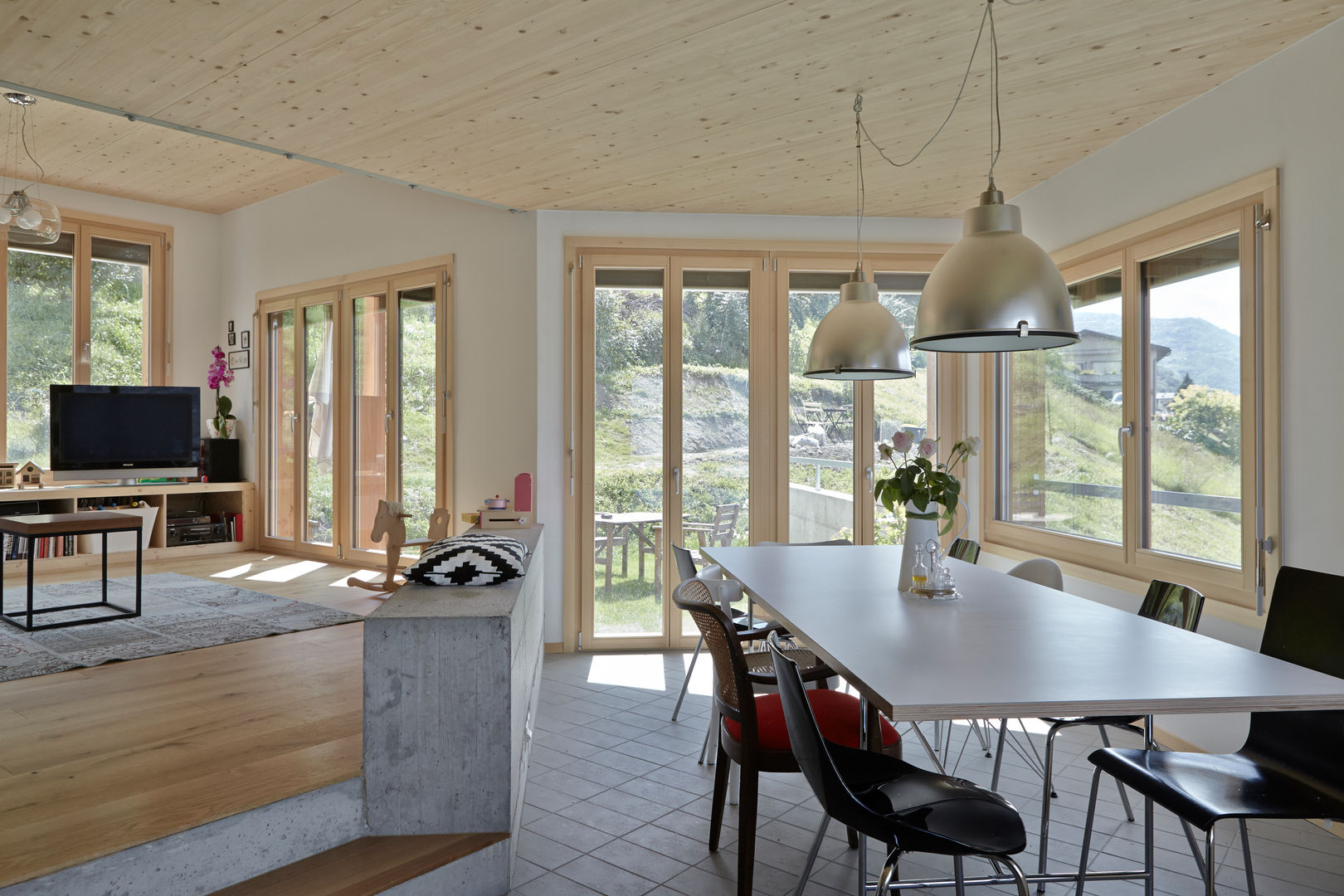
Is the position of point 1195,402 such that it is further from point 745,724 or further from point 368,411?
point 368,411

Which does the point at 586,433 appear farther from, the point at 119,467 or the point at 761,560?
the point at 119,467

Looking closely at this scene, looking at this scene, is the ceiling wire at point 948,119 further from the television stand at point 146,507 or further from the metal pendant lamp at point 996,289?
the television stand at point 146,507

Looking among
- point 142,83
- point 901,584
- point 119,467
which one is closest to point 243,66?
point 142,83

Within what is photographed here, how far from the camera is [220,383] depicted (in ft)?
27.2

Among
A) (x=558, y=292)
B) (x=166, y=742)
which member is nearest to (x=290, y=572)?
(x=558, y=292)

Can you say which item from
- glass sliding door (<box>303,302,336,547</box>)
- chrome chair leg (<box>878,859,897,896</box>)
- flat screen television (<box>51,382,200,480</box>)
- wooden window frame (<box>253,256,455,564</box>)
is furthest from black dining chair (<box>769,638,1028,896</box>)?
flat screen television (<box>51,382,200,480</box>)

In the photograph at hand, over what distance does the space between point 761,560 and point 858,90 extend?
2.03 metres

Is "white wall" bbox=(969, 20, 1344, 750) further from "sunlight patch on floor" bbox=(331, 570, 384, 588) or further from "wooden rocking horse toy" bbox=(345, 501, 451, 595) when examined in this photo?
"sunlight patch on floor" bbox=(331, 570, 384, 588)

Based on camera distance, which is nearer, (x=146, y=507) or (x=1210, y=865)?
(x=1210, y=865)

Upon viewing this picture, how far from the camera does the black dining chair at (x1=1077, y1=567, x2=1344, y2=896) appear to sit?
2006mm

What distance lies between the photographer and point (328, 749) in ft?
9.11

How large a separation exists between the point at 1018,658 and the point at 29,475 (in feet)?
24.8

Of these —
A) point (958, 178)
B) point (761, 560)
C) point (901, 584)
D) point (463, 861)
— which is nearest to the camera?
point (463, 861)

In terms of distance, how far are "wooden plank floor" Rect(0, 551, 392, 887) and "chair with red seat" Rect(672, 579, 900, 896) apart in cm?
112
